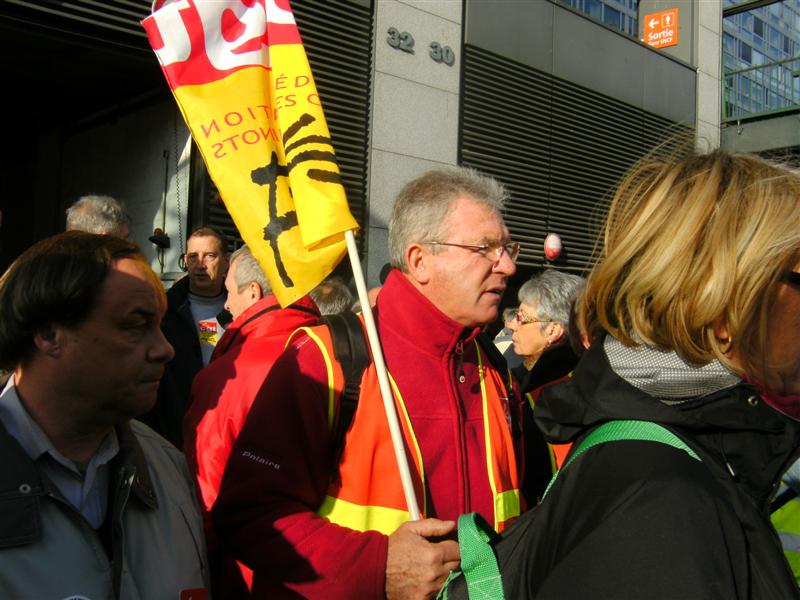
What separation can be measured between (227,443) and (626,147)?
1037cm

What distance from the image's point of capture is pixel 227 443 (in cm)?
289

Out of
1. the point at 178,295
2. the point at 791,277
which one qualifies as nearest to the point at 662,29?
the point at 178,295

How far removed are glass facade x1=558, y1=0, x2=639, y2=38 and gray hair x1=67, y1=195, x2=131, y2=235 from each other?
10.3 metres

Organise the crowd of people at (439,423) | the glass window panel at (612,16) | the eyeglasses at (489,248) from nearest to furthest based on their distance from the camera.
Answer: the crowd of people at (439,423)
the eyeglasses at (489,248)
the glass window panel at (612,16)

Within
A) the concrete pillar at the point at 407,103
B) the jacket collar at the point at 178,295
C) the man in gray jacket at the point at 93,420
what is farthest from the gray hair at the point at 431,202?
the concrete pillar at the point at 407,103

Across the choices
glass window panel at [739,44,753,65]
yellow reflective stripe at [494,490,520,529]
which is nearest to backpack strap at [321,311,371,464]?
yellow reflective stripe at [494,490,520,529]

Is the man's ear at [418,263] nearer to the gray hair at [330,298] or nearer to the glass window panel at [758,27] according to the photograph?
the gray hair at [330,298]

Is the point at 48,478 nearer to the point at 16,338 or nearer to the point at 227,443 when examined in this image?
the point at 16,338

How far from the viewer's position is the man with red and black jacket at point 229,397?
264 centimetres

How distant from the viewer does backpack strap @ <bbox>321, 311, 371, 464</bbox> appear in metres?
2.26

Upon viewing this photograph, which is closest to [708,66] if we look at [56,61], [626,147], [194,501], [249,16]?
[626,147]

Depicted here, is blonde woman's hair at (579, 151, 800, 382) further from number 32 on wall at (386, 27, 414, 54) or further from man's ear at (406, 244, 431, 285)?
number 32 on wall at (386, 27, 414, 54)

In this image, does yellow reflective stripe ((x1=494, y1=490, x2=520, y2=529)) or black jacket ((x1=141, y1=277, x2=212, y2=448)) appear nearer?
yellow reflective stripe ((x1=494, y1=490, x2=520, y2=529))

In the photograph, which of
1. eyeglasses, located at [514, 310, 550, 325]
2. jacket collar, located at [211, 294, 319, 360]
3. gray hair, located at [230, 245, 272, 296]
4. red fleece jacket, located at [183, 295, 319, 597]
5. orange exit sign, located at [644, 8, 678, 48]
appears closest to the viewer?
red fleece jacket, located at [183, 295, 319, 597]
